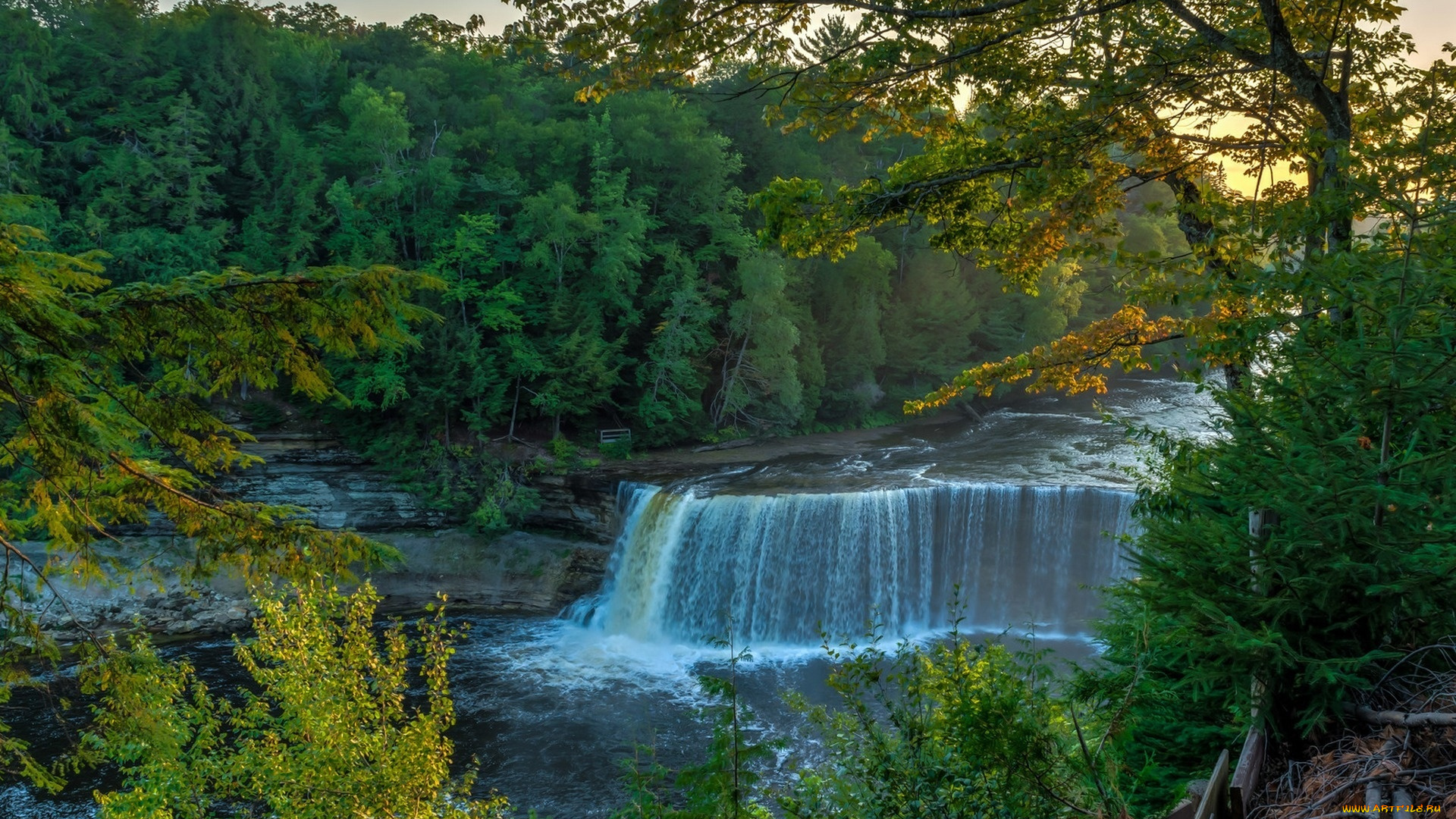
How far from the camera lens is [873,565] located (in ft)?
60.8

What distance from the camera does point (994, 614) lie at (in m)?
18.5

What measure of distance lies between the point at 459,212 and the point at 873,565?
1534cm

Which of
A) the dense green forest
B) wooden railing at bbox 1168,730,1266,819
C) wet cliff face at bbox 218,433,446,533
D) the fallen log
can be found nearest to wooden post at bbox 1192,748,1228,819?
wooden railing at bbox 1168,730,1266,819

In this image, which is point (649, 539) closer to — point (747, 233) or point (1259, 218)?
point (747, 233)

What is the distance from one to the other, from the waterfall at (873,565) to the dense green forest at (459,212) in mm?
5917

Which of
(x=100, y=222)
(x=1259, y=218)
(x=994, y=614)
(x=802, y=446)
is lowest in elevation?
(x=994, y=614)

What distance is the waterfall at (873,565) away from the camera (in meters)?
18.2

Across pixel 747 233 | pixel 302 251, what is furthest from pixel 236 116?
pixel 747 233

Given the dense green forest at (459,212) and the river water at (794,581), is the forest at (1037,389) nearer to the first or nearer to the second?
the river water at (794,581)

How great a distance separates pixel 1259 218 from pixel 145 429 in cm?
647

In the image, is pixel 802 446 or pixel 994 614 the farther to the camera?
pixel 802 446

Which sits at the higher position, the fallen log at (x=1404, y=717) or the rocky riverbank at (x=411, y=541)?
the fallen log at (x=1404, y=717)

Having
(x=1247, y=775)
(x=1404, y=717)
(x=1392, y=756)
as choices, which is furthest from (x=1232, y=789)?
(x=1404, y=717)

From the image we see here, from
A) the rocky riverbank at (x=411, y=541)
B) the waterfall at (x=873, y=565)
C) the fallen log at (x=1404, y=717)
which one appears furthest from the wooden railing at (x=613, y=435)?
the fallen log at (x=1404, y=717)
